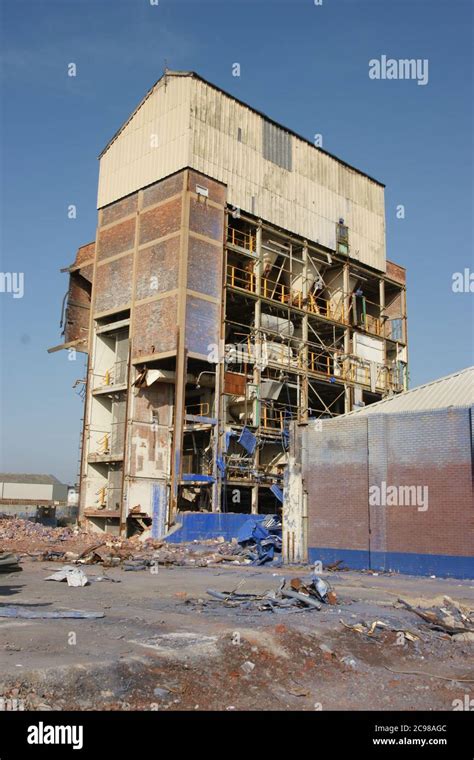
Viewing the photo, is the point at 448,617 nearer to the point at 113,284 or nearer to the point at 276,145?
the point at 113,284

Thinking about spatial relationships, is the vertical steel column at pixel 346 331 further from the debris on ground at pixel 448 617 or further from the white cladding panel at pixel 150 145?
the debris on ground at pixel 448 617

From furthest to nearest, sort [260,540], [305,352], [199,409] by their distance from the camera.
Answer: [305,352], [199,409], [260,540]

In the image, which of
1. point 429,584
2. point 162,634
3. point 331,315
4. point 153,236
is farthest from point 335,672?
point 331,315

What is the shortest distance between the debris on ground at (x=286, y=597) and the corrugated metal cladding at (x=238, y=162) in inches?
964

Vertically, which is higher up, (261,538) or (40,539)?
(261,538)

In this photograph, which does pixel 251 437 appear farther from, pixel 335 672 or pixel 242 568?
pixel 335 672

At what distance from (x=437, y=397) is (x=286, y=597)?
10.7m

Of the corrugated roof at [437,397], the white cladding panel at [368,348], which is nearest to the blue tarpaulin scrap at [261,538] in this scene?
the corrugated roof at [437,397]

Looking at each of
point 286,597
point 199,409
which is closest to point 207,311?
point 199,409

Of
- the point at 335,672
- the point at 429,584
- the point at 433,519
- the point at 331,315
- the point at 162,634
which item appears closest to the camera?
the point at 335,672

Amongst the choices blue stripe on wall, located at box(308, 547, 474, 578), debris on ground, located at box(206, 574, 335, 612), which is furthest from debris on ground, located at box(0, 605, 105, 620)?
blue stripe on wall, located at box(308, 547, 474, 578)

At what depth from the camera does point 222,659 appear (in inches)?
303
